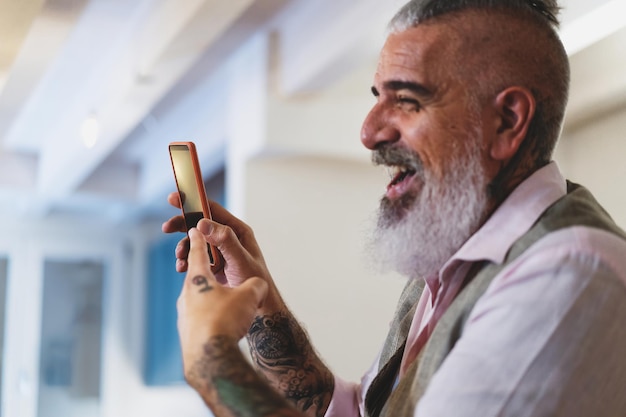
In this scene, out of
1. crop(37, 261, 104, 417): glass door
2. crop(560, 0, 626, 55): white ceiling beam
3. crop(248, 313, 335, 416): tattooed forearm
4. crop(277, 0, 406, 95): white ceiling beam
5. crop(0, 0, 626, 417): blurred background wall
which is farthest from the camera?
crop(37, 261, 104, 417): glass door

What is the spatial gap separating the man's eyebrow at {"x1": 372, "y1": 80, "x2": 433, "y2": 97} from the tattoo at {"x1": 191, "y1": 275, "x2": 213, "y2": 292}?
0.35 meters

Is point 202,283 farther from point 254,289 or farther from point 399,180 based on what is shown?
point 399,180

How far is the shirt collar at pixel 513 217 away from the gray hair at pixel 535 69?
55 mm

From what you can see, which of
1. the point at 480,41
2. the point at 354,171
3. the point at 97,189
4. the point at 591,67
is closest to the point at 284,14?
the point at 354,171

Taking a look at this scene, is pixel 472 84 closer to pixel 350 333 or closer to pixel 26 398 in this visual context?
pixel 350 333

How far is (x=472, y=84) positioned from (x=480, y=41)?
54 millimetres

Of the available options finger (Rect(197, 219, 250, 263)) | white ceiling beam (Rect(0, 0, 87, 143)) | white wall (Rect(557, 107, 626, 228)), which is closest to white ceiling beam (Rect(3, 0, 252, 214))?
white ceiling beam (Rect(0, 0, 87, 143))

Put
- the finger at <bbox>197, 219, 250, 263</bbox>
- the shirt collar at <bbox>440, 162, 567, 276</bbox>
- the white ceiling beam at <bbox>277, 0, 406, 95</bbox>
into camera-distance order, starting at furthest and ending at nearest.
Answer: the white ceiling beam at <bbox>277, 0, 406, 95</bbox>, the finger at <bbox>197, 219, 250, 263</bbox>, the shirt collar at <bbox>440, 162, 567, 276</bbox>

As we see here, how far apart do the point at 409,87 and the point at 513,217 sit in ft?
0.75

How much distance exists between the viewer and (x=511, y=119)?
0.99 m

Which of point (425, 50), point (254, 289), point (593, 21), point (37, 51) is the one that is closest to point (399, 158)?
point (425, 50)

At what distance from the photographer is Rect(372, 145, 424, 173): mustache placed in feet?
3.32

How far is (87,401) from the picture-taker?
6.23 metres

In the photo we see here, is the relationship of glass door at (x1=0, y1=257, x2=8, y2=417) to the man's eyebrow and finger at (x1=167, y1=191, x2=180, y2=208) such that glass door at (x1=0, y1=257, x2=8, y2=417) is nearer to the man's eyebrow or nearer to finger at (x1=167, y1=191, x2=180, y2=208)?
finger at (x1=167, y1=191, x2=180, y2=208)
